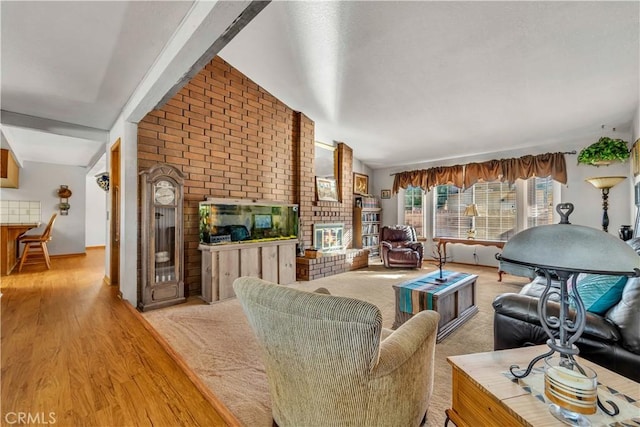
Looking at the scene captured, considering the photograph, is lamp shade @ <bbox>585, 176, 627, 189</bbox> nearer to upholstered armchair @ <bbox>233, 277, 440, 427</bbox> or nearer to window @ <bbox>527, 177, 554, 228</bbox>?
window @ <bbox>527, 177, 554, 228</bbox>

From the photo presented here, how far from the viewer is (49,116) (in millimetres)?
3365

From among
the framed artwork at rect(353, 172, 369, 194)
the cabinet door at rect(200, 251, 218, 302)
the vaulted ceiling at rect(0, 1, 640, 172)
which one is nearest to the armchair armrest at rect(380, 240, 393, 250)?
the framed artwork at rect(353, 172, 369, 194)

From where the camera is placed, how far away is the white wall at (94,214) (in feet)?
24.4

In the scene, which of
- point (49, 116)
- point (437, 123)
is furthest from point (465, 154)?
point (49, 116)

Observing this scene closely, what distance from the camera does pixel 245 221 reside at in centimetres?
386

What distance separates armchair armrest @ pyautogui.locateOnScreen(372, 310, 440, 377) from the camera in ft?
3.28

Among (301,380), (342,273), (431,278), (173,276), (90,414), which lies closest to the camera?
(301,380)

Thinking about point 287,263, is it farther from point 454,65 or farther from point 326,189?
point 454,65

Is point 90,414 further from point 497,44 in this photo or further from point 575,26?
point 575,26

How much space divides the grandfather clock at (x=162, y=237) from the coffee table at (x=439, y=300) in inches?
98.3

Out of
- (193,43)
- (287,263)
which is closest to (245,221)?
(287,263)

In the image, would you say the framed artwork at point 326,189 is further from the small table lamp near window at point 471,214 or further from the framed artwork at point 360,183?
the small table lamp near window at point 471,214

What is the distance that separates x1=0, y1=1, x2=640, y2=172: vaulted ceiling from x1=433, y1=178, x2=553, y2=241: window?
103 centimetres

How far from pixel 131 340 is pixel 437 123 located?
4.52 m
